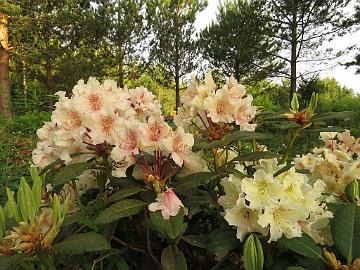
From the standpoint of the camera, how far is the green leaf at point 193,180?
2.99ft

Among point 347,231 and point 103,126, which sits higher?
point 103,126

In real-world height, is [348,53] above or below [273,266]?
above

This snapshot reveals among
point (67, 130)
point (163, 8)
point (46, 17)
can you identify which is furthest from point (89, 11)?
point (67, 130)

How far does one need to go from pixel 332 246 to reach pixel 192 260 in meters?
0.34

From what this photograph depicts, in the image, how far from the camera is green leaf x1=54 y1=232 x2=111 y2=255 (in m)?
0.80

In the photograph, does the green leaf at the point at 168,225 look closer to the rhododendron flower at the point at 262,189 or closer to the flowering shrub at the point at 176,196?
the flowering shrub at the point at 176,196

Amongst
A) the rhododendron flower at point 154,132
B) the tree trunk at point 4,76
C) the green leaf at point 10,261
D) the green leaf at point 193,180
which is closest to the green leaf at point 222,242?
the green leaf at point 193,180

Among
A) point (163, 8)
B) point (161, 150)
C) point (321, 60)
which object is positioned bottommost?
point (161, 150)

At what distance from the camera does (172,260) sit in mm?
896

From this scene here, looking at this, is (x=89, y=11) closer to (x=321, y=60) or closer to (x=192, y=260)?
(x=321, y=60)

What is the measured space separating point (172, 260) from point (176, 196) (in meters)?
0.13

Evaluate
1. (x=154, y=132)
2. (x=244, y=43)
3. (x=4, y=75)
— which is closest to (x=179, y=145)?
(x=154, y=132)

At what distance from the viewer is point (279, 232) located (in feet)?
2.68

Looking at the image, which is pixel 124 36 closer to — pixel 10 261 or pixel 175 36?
pixel 175 36
